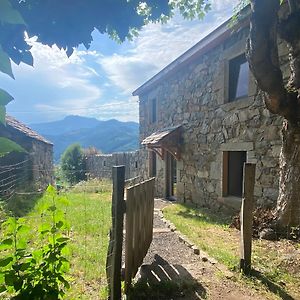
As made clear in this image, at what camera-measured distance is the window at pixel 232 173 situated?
7.28 m

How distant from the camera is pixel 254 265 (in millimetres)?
3760

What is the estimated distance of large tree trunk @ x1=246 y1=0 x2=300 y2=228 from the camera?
4.07 metres

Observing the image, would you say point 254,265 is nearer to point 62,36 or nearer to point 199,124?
point 62,36

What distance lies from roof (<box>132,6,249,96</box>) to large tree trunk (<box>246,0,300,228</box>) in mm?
1783

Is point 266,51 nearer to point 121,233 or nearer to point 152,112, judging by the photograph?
point 121,233

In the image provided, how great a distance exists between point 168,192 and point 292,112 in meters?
7.21

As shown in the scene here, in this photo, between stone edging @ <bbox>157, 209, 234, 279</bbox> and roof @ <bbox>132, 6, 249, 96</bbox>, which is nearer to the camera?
stone edging @ <bbox>157, 209, 234, 279</bbox>

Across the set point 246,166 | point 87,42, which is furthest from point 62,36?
point 246,166

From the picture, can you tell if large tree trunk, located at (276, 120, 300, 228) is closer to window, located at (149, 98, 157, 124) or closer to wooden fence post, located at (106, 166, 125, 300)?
wooden fence post, located at (106, 166, 125, 300)

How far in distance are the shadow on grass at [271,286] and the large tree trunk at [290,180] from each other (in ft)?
5.65

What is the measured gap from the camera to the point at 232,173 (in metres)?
7.43

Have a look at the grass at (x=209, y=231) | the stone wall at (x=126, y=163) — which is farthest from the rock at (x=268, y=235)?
the stone wall at (x=126, y=163)

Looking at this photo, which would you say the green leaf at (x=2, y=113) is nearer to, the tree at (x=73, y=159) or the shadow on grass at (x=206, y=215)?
the shadow on grass at (x=206, y=215)

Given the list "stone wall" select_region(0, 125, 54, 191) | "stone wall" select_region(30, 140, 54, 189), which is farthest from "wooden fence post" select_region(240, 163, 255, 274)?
"stone wall" select_region(30, 140, 54, 189)
